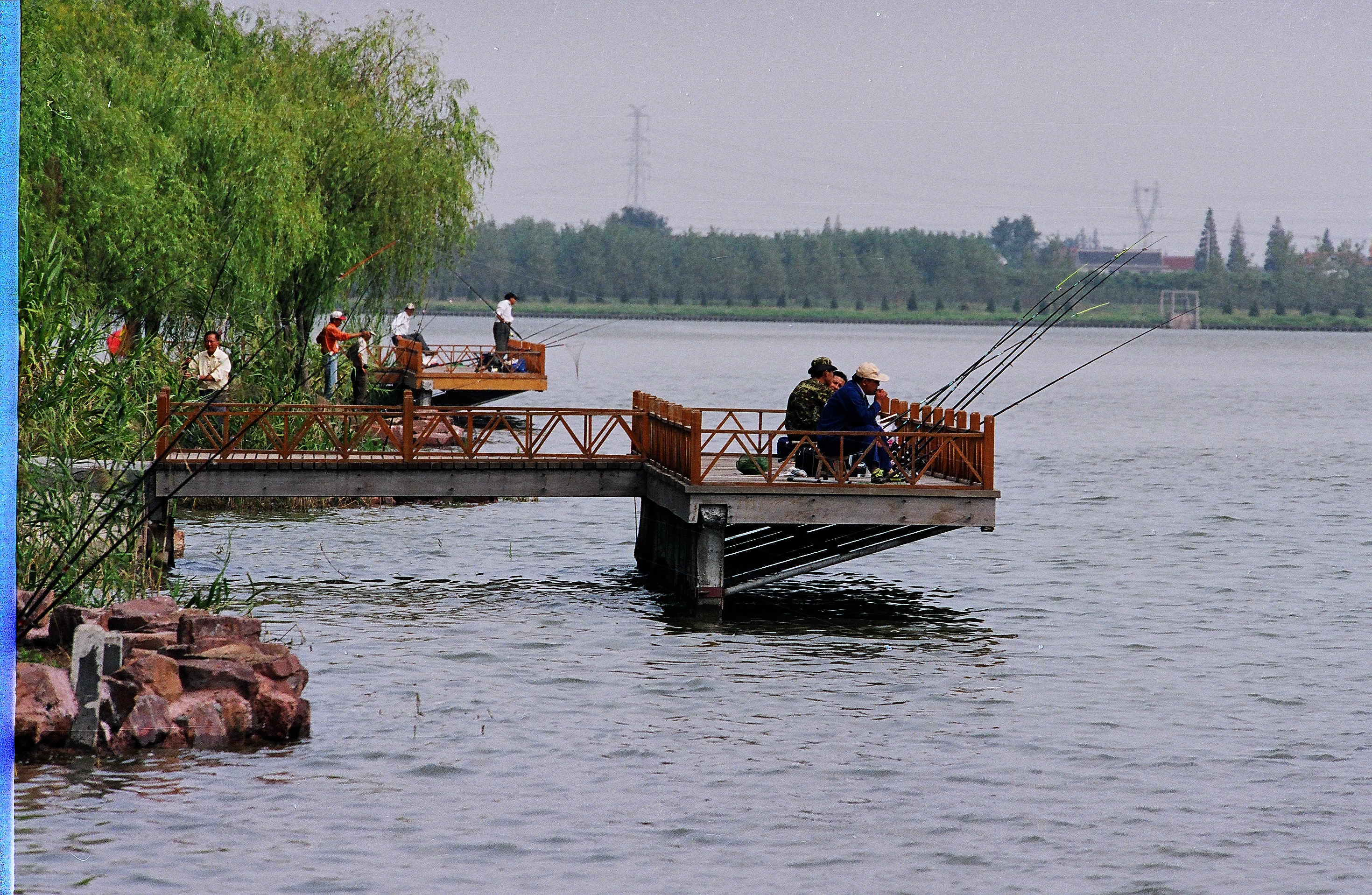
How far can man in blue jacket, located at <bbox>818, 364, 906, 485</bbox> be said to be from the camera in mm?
18562

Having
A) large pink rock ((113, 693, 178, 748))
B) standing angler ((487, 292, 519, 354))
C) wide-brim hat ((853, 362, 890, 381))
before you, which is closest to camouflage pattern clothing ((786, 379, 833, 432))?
wide-brim hat ((853, 362, 890, 381))

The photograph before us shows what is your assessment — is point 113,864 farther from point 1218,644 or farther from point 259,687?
point 1218,644

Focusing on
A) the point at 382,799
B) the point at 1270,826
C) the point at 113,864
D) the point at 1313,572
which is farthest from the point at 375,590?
the point at 1313,572

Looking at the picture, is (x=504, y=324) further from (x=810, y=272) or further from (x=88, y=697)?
(x=810, y=272)

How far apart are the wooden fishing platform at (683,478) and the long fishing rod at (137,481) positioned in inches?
25.6

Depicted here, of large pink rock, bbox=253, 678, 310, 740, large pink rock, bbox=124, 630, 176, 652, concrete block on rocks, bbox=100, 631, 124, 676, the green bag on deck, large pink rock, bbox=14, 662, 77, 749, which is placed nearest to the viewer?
large pink rock, bbox=14, 662, 77, 749

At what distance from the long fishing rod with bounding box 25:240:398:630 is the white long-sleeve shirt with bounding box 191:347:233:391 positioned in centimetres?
84

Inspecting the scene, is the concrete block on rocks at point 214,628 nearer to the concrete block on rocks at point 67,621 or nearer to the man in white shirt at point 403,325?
the concrete block on rocks at point 67,621

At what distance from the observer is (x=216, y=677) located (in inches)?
534

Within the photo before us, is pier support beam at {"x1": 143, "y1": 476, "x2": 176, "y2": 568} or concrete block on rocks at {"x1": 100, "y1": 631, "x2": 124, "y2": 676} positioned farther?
pier support beam at {"x1": 143, "y1": 476, "x2": 176, "y2": 568}

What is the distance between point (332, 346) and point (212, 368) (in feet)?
21.1

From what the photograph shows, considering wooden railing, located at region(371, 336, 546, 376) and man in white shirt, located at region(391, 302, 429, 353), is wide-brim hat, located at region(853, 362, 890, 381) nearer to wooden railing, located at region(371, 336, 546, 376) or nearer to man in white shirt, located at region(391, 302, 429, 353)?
wooden railing, located at region(371, 336, 546, 376)

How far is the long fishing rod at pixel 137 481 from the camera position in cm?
1129

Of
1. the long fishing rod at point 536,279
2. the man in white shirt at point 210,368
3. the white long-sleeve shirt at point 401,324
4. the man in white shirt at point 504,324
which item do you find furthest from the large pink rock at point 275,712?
the long fishing rod at point 536,279
